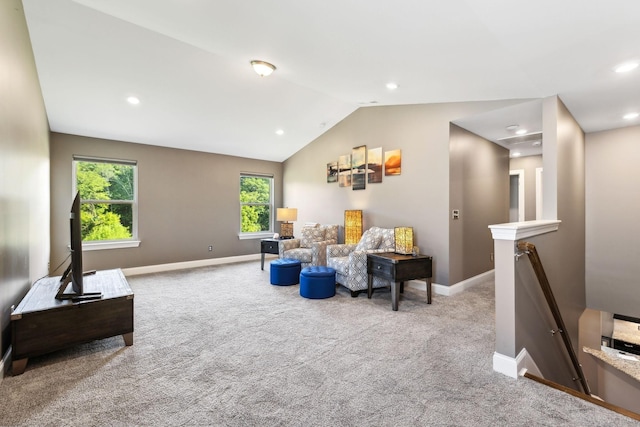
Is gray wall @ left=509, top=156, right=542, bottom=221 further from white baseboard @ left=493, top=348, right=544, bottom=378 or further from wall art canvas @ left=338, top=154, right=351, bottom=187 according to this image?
white baseboard @ left=493, top=348, right=544, bottom=378

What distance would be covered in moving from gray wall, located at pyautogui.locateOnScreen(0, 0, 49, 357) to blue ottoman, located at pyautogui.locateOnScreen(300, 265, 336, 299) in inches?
111

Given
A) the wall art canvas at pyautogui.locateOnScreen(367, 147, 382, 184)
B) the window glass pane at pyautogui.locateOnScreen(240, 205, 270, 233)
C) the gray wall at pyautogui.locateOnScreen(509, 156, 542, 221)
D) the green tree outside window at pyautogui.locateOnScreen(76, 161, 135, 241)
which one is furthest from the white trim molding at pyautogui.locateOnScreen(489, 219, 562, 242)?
the green tree outside window at pyautogui.locateOnScreen(76, 161, 135, 241)

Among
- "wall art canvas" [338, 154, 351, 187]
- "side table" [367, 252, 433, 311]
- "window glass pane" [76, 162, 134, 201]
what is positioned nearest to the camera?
"side table" [367, 252, 433, 311]

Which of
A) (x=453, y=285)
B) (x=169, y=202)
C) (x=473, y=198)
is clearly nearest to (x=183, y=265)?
(x=169, y=202)

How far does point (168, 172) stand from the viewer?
5746mm

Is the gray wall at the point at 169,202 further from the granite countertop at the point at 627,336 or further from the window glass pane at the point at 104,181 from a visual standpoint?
the granite countertop at the point at 627,336

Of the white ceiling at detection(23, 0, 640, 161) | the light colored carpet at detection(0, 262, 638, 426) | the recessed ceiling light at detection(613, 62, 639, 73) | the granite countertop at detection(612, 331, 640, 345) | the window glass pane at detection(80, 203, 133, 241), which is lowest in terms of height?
the granite countertop at detection(612, 331, 640, 345)

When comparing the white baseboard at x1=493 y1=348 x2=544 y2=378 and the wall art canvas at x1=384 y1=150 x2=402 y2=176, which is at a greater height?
the wall art canvas at x1=384 y1=150 x2=402 y2=176

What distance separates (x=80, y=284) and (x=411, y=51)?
3.45 meters

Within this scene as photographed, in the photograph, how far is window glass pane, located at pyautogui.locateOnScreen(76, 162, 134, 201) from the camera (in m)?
5.00

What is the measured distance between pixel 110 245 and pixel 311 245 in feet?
11.5

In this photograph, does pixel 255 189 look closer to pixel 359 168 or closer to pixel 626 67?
pixel 359 168

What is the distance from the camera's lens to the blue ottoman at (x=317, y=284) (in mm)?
3961

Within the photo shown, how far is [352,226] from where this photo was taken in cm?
536
